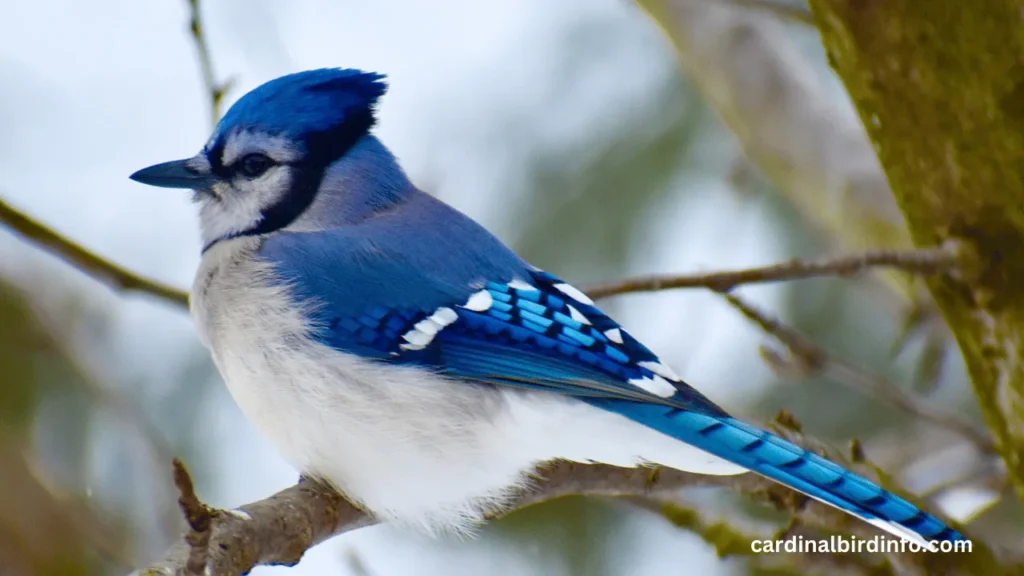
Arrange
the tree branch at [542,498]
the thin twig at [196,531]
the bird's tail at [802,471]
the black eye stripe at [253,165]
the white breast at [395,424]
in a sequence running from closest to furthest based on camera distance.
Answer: the thin twig at [196,531] < the tree branch at [542,498] < the bird's tail at [802,471] < the white breast at [395,424] < the black eye stripe at [253,165]

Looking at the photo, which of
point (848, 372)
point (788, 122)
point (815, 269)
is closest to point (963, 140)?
point (815, 269)

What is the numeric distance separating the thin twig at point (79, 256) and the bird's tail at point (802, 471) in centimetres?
90

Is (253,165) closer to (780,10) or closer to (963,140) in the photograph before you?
(780,10)

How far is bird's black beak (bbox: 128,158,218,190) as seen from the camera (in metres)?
1.94

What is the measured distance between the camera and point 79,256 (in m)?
1.79

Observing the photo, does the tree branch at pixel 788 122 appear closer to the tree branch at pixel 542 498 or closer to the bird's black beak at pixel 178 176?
the tree branch at pixel 542 498

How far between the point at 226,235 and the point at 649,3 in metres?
1.32

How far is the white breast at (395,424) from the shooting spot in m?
1.70

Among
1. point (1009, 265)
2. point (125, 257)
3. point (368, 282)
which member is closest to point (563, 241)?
point (125, 257)

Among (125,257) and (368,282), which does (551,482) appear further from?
(125,257)

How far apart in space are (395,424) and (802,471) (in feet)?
2.02

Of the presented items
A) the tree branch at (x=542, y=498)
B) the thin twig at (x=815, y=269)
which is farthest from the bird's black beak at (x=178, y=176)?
the thin twig at (x=815, y=269)

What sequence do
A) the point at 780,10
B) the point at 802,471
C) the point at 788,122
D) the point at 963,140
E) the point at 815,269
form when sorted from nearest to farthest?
the point at 802,471, the point at 963,140, the point at 815,269, the point at 780,10, the point at 788,122

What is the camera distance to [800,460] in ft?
4.78
